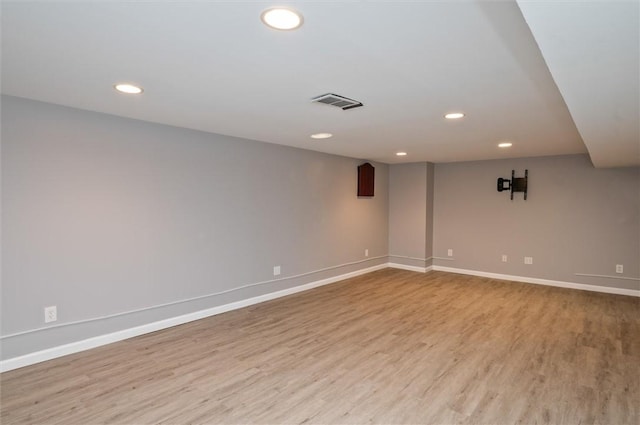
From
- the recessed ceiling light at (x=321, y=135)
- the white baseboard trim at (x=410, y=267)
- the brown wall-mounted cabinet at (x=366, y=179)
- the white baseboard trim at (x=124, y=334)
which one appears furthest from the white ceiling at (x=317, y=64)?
the white baseboard trim at (x=410, y=267)

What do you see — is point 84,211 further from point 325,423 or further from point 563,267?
point 563,267

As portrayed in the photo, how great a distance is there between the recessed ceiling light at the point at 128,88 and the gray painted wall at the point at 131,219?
2.75 feet

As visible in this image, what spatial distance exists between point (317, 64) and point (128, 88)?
1.44 m

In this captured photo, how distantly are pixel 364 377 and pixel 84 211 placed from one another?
9.17 feet

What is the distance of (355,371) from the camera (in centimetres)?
274

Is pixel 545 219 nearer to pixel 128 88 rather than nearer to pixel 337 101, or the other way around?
pixel 337 101

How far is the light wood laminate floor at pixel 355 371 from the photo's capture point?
2.20m

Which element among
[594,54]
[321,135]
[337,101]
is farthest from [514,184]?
[594,54]

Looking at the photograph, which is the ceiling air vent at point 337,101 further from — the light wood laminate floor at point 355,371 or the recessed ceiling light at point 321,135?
the light wood laminate floor at point 355,371

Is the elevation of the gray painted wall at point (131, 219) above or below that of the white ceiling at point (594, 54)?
below

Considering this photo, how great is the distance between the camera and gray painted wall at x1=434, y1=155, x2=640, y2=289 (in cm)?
504

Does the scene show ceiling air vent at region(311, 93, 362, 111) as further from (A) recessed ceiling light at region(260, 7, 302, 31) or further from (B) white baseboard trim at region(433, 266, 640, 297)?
(B) white baseboard trim at region(433, 266, 640, 297)

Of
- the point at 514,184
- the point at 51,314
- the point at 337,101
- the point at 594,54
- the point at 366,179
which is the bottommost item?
the point at 51,314

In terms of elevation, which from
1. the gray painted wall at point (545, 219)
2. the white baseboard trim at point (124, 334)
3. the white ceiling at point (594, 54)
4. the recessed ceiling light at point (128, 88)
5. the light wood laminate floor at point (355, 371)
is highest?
the recessed ceiling light at point (128, 88)
